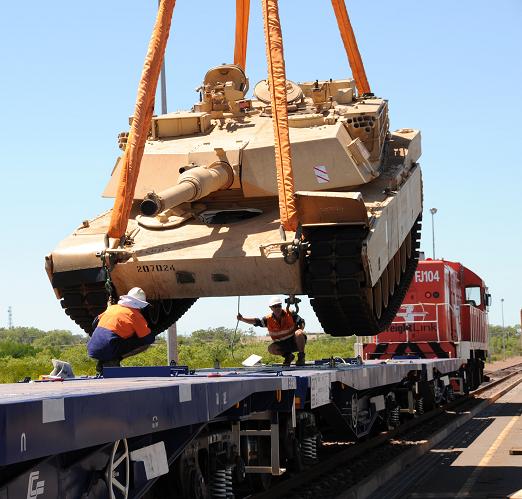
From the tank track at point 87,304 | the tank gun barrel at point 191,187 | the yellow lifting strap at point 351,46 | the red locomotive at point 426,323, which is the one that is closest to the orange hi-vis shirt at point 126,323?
the tank gun barrel at point 191,187

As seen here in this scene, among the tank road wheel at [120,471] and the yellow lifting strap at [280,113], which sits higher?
the yellow lifting strap at [280,113]

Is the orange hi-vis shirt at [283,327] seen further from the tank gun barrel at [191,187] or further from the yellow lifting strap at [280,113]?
the tank gun barrel at [191,187]

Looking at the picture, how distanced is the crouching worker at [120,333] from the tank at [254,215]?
129 inches

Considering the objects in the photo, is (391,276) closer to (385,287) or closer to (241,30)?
(385,287)

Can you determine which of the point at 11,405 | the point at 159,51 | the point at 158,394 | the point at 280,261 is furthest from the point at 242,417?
the point at 159,51

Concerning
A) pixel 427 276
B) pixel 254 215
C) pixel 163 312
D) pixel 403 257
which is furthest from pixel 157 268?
pixel 427 276

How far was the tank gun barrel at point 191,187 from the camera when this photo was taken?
488 inches

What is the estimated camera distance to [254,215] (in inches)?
559

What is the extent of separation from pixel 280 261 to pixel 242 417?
5205 mm

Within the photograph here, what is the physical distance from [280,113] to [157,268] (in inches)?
93.7

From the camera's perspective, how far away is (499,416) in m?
18.9

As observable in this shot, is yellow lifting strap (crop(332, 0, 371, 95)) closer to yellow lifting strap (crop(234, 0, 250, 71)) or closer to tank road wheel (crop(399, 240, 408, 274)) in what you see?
yellow lifting strap (crop(234, 0, 250, 71))

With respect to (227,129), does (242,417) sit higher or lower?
lower

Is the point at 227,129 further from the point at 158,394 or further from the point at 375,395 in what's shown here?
the point at 158,394
